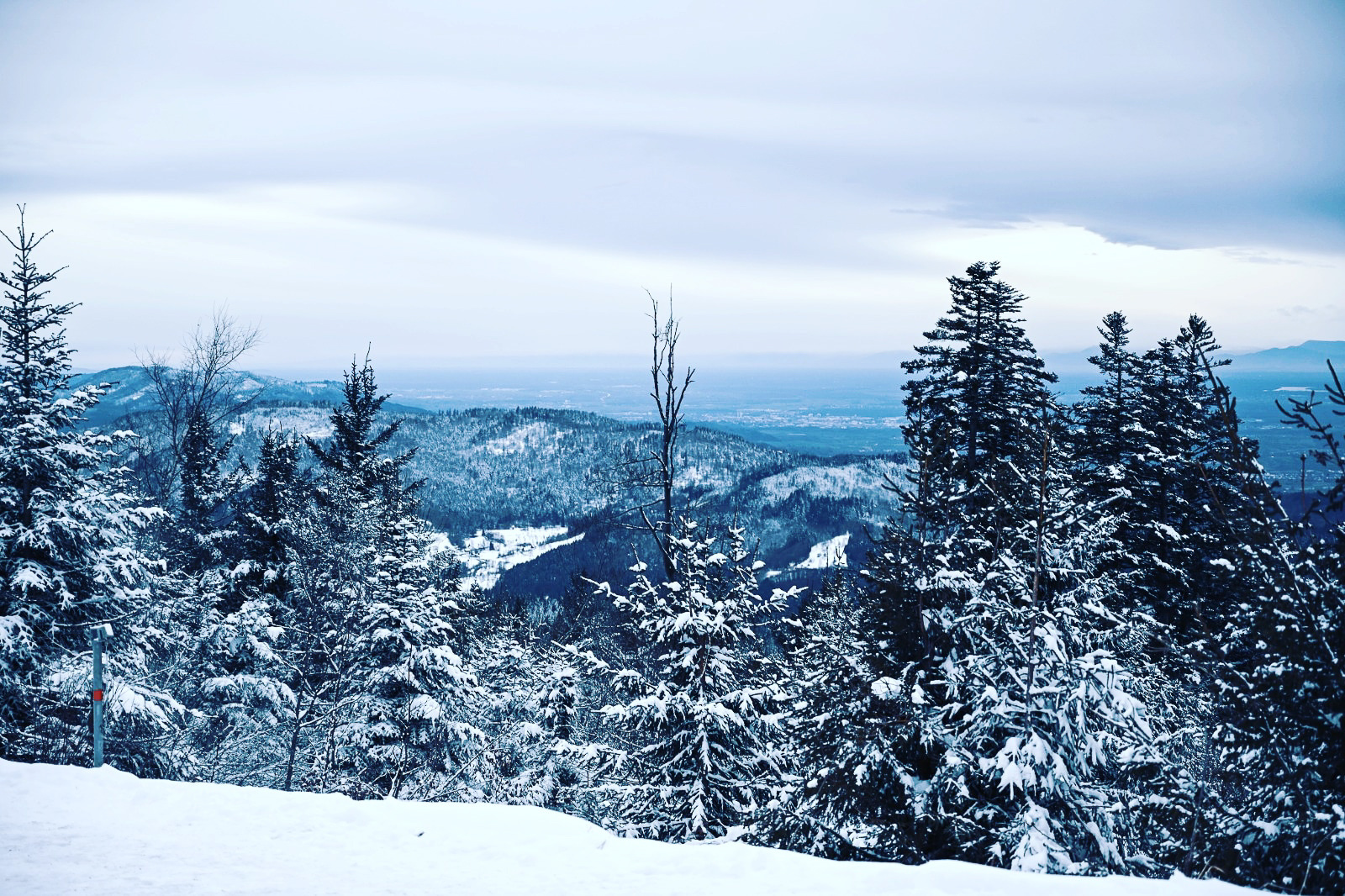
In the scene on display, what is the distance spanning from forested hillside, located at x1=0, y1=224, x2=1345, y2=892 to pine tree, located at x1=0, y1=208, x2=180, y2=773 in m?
0.07

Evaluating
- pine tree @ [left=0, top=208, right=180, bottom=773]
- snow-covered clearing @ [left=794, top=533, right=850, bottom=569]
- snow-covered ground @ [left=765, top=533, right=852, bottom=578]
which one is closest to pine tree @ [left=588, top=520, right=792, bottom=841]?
pine tree @ [left=0, top=208, right=180, bottom=773]

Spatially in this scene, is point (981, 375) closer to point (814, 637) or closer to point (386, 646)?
point (814, 637)

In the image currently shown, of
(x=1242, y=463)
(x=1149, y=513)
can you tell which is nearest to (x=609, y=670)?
(x=1242, y=463)

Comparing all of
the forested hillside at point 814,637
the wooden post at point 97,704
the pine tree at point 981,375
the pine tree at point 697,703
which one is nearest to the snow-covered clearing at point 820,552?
the forested hillside at point 814,637

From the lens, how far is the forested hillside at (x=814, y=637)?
24.8ft

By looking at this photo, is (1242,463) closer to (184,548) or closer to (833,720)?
(833,720)

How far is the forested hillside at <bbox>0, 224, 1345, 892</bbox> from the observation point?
24.8 ft

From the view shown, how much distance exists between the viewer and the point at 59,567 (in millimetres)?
14414

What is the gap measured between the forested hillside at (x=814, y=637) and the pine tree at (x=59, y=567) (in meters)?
0.07

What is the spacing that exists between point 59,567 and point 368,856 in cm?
1161

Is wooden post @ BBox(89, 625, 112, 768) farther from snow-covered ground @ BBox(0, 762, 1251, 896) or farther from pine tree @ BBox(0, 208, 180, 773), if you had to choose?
pine tree @ BBox(0, 208, 180, 773)

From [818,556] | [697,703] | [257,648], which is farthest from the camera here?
[818,556]

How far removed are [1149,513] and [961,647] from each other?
38.9 ft

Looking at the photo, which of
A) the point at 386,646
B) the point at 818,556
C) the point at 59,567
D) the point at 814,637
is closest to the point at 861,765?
the point at 814,637
